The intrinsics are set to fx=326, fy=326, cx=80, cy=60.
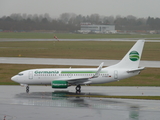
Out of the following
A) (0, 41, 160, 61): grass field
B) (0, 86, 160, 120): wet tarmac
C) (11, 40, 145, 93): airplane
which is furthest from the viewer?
(0, 41, 160, 61): grass field

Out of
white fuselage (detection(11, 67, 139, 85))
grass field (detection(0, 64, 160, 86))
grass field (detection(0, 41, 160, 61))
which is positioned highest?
white fuselage (detection(11, 67, 139, 85))

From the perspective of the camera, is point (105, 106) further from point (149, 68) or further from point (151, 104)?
point (149, 68)

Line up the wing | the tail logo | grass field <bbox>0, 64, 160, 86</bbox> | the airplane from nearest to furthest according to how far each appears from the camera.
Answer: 1. the wing
2. the airplane
3. the tail logo
4. grass field <bbox>0, 64, 160, 86</bbox>

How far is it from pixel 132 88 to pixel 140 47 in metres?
5.17

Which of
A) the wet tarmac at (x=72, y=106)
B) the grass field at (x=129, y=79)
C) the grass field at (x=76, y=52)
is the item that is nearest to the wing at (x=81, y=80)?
the wet tarmac at (x=72, y=106)

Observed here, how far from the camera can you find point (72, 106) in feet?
95.7

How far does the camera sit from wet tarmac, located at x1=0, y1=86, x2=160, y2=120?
25.3 meters

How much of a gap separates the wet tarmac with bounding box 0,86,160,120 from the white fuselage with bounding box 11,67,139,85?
1.21 meters

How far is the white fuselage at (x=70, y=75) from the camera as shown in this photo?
39.0 meters

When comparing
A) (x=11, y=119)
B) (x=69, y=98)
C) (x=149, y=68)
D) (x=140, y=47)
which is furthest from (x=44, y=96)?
(x=149, y=68)

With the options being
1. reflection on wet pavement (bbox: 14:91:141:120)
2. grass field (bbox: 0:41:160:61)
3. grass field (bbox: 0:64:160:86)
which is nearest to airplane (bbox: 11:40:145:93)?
reflection on wet pavement (bbox: 14:91:141:120)

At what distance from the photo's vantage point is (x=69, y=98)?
3356 cm

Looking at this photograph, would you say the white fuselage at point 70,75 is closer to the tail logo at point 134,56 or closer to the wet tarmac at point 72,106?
the wet tarmac at point 72,106

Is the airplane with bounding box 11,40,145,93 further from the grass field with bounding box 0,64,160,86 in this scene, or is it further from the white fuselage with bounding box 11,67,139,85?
the grass field with bounding box 0,64,160,86
